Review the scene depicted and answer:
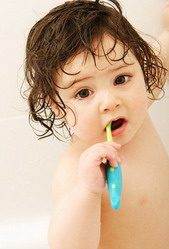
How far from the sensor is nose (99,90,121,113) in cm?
72

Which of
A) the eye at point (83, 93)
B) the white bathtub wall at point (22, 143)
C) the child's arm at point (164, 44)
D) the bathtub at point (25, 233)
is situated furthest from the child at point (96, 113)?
the bathtub at point (25, 233)

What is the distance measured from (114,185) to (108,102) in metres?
0.15

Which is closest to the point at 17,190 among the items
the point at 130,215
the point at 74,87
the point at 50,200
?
the point at 50,200

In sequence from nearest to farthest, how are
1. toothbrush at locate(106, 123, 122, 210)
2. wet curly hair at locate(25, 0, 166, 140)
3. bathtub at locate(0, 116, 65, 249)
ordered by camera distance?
toothbrush at locate(106, 123, 122, 210) < wet curly hair at locate(25, 0, 166, 140) < bathtub at locate(0, 116, 65, 249)

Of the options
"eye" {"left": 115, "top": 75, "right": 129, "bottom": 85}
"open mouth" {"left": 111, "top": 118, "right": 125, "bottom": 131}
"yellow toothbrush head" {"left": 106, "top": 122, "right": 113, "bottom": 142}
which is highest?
"eye" {"left": 115, "top": 75, "right": 129, "bottom": 85}

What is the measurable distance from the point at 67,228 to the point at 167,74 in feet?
1.59

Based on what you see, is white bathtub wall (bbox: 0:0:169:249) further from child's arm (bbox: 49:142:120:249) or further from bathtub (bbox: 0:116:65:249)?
child's arm (bbox: 49:142:120:249)

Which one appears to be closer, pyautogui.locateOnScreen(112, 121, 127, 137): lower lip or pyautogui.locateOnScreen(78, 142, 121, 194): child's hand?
pyautogui.locateOnScreen(78, 142, 121, 194): child's hand

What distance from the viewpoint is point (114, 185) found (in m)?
0.65

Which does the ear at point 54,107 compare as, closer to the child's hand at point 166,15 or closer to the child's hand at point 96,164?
the child's hand at point 96,164

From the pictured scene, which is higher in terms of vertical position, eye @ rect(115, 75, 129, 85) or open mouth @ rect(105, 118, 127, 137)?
eye @ rect(115, 75, 129, 85)

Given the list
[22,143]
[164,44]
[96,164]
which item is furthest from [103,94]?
[22,143]

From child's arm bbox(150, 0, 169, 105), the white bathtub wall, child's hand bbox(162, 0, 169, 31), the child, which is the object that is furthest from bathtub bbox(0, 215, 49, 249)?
child's hand bbox(162, 0, 169, 31)

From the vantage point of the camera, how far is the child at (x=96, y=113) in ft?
2.39
